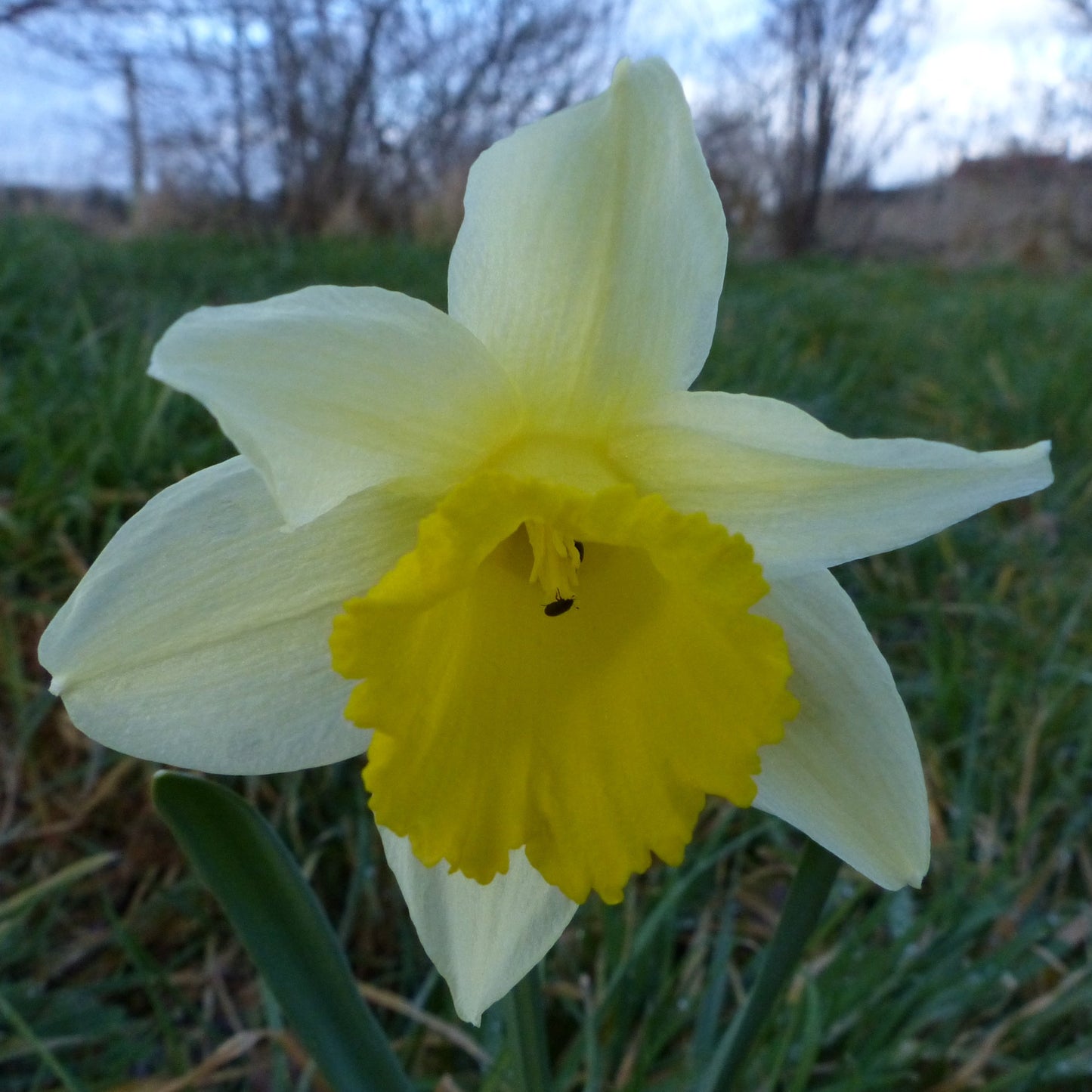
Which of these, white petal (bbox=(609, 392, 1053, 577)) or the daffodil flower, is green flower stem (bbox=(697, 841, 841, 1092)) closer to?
the daffodil flower

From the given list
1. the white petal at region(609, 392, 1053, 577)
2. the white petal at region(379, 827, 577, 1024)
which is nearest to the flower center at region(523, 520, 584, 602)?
the white petal at region(609, 392, 1053, 577)

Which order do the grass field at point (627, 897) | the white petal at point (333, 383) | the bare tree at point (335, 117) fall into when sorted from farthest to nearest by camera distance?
the bare tree at point (335, 117) → the grass field at point (627, 897) → the white petal at point (333, 383)

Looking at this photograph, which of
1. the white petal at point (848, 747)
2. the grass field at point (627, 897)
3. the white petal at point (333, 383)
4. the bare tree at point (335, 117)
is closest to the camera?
the white petal at point (333, 383)

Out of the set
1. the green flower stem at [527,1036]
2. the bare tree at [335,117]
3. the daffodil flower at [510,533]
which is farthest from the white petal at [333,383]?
the bare tree at [335,117]

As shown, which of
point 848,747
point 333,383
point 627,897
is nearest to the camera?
point 333,383

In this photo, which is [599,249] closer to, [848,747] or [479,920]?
[848,747]

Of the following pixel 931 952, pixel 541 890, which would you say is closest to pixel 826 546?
pixel 541 890

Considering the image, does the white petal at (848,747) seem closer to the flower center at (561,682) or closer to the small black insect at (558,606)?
the flower center at (561,682)

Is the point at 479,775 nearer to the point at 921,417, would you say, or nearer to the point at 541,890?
the point at 541,890

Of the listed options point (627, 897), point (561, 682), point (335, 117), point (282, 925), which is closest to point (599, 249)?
point (561, 682)
